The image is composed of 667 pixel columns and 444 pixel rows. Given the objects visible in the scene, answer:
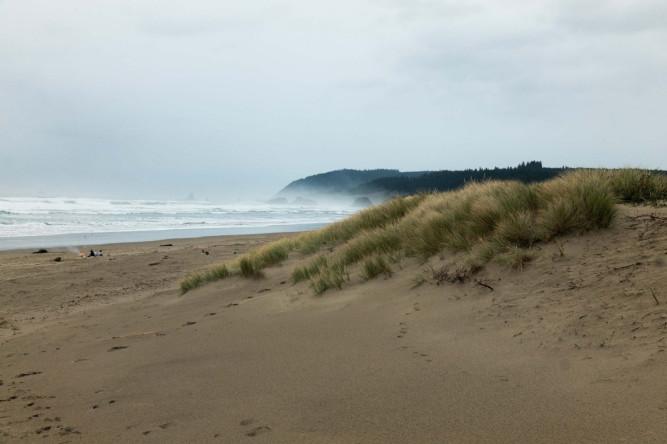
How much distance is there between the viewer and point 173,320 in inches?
244

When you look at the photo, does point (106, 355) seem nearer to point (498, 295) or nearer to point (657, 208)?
point (498, 295)

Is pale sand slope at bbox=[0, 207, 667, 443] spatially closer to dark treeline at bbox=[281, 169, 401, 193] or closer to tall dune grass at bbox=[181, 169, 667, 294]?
tall dune grass at bbox=[181, 169, 667, 294]

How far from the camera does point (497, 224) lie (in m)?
5.55

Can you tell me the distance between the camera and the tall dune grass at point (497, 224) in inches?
193

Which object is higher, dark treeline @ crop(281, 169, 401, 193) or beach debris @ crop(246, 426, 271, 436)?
dark treeline @ crop(281, 169, 401, 193)

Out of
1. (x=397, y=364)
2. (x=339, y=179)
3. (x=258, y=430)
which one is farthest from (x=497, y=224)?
(x=339, y=179)

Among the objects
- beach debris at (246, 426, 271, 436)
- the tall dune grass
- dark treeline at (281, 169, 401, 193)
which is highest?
dark treeline at (281, 169, 401, 193)

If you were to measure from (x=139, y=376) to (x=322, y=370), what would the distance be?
5.02 feet

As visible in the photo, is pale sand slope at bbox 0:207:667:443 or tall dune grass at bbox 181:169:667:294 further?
tall dune grass at bbox 181:169:667:294

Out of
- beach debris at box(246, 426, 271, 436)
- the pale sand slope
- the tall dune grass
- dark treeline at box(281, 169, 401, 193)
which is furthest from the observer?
dark treeline at box(281, 169, 401, 193)

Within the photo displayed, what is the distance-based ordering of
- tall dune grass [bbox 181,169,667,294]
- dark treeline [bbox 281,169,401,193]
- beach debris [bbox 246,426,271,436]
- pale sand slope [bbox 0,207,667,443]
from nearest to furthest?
pale sand slope [bbox 0,207,667,443] < beach debris [bbox 246,426,271,436] < tall dune grass [bbox 181,169,667,294] < dark treeline [bbox 281,169,401,193]

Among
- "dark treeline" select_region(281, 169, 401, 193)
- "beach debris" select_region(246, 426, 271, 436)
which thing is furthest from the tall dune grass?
"dark treeline" select_region(281, 169, 401, 193)

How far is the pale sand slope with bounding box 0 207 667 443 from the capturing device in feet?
7.84

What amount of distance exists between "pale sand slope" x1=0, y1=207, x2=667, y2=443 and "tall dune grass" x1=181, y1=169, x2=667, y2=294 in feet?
0.77
